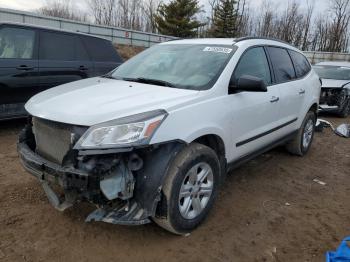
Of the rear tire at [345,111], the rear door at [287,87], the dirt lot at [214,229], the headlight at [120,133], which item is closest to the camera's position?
the headlight at [120,133]

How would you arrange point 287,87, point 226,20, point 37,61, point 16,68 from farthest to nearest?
point 226,20 → point 37,61 → point 16,68 → point 287,87

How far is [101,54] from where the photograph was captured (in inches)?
271

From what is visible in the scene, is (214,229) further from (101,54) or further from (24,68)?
(101,54)

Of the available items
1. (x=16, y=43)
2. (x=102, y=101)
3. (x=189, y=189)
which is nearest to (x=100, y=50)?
(x=16, y=43)

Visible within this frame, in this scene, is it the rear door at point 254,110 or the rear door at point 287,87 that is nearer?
the rear door at point 254,110

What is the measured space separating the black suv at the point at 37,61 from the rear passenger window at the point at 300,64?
3.55 m

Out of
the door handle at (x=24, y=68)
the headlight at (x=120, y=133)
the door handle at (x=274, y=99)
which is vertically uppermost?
the door handle at (x=24, y=68)

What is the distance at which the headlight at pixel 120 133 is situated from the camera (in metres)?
2.47

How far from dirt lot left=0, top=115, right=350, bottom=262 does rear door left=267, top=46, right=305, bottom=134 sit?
86 centimetres

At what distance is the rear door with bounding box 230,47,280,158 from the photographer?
3.52 m

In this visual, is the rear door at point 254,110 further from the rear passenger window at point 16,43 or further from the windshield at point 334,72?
the windshield at point 334,72

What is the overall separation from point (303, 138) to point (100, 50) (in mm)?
4188

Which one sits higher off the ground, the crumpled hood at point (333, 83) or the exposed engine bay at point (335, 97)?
the crumpled hood at point (333, 83)

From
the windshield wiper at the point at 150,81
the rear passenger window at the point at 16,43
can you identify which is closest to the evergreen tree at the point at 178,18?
the rear passenger window at the point at 16,43
